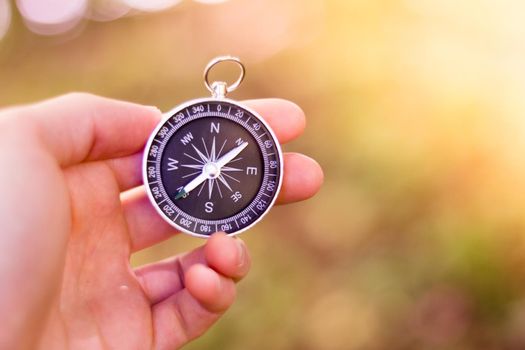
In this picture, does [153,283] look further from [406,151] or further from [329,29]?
[329,29]

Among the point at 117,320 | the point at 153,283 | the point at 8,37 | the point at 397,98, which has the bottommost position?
the point at 117,320

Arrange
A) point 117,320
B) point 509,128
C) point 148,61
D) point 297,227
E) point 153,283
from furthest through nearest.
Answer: point 148,61 < point 297,227 < point 509,128 < point 153,283 < point 117,320

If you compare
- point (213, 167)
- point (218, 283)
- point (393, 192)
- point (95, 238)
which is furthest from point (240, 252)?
point (393, 192)

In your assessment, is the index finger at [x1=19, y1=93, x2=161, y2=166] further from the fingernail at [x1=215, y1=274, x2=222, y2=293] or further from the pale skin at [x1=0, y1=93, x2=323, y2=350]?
the fingernail at [x1=215, y1=274, x2=222, y2=293]

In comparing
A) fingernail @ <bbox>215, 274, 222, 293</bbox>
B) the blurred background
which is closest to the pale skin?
fingernail @ <bbox>215, 274, 222, 293</bbox>

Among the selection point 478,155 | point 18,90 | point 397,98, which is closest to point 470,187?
point 478,155

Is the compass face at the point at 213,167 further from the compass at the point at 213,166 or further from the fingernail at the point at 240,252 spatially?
the fingernail at the point at 240,252

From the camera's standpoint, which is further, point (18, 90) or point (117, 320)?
point (18, 90)

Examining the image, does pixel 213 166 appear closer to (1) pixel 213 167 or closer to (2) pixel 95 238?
(1) pixel 213 167
